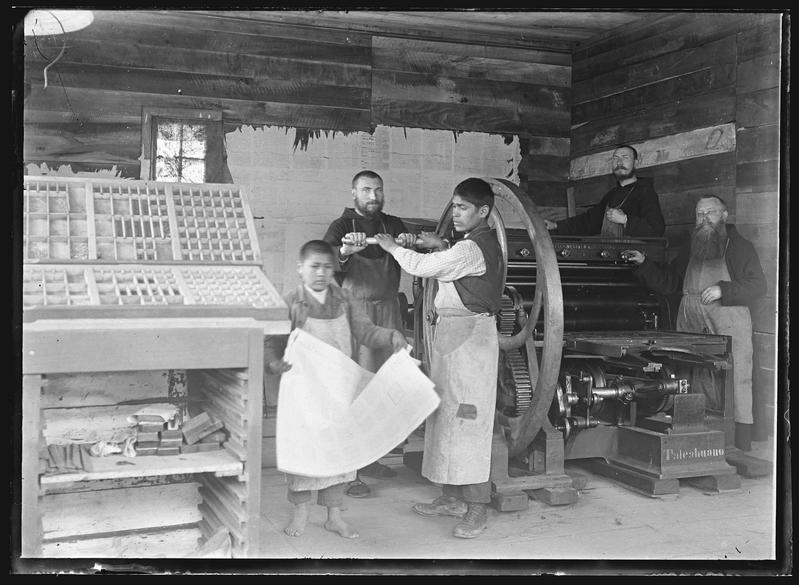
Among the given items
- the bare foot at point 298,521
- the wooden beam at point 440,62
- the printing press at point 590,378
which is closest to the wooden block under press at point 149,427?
the bare foot at point 298,521

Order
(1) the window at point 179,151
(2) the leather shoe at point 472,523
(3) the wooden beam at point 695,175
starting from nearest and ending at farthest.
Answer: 1. (2) the leather shoe at point 472,523
2. (1) the window at point 179,151
3. (3) the wooden beam at point 695,175

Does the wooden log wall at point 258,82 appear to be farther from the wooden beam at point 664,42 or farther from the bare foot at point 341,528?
the bare foot at point 341,528

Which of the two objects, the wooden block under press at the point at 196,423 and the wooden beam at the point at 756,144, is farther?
the wooden beam at the point at 756,144

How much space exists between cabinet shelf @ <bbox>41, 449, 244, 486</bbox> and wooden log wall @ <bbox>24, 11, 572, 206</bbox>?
2.16 metres

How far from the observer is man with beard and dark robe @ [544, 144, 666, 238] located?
5.29 meters

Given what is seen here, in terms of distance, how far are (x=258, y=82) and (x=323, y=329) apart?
2339 mm

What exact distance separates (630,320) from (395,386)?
2057 mm

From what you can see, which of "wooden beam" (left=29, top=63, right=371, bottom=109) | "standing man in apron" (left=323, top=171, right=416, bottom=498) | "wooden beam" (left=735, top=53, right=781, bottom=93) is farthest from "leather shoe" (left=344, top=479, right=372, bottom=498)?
"wooden beam" (left=735, top=53, right=781, bottom=93)

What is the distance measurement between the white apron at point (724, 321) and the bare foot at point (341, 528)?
2.47 meters

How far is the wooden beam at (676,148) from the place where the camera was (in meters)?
5.00

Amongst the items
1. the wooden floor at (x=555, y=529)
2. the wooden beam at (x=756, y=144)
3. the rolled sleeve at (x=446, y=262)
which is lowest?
the wooden floor at (x=555, y=529)

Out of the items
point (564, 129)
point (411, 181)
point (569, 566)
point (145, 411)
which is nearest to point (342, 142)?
point (411, 181)

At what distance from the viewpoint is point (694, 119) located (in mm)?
5207

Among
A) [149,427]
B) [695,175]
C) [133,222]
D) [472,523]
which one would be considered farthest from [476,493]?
[695,175]
